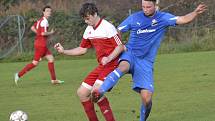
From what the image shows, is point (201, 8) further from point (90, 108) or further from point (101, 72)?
point (90, 108)

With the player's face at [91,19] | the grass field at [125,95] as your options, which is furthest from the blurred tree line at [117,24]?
the player's face at [91,19]

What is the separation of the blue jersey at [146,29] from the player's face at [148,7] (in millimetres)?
106

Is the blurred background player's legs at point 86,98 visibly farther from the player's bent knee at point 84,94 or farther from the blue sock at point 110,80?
the blue sock at point 110,80

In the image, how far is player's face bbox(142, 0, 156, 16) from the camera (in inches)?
336

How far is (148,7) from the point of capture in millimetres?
8578

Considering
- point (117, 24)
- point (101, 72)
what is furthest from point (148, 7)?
point (117, 24)

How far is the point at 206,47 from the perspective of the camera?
2577 centimetres

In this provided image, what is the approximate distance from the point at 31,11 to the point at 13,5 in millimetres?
5193

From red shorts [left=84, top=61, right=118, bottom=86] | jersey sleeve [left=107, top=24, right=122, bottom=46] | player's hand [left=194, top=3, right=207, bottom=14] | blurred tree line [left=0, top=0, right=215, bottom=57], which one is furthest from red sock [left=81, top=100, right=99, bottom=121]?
blurred tree line [left=0, top=0, right=215, bottom=57]

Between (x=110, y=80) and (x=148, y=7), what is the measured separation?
3.98 feet

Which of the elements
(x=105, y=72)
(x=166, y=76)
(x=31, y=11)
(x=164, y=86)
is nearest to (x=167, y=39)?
(x=31, y=11)

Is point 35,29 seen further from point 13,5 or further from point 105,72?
point 13,5

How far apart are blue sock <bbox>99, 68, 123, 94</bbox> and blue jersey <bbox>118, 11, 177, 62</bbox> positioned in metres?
0.67

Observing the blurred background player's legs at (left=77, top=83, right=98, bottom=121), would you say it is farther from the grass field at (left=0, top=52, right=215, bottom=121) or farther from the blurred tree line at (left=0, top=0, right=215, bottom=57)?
the blurred tree line at (left=0, top=0, right=215, bottom=57)
